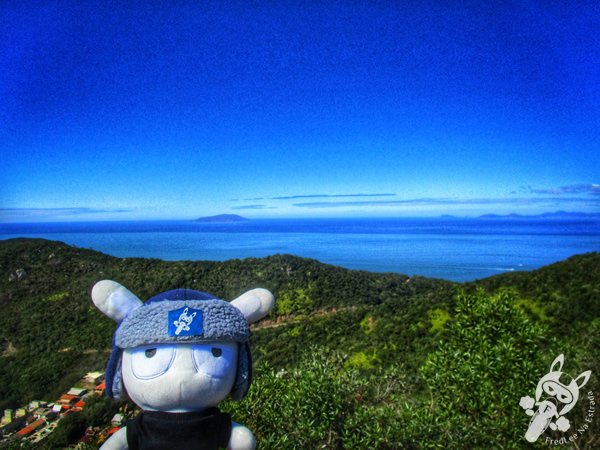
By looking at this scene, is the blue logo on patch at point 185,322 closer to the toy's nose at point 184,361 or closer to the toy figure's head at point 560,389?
the toy's nose at point 184,361

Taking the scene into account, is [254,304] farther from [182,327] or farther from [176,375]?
[176,375]

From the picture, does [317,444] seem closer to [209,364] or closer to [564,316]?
Answer: [209,364]

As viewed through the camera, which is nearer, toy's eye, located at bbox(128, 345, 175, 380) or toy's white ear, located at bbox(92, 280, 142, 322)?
toy's eye, located at bbox(128, 345, 175, 380)

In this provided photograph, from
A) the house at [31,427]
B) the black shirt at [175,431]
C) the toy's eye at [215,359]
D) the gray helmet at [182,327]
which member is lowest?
the house at [31,427]

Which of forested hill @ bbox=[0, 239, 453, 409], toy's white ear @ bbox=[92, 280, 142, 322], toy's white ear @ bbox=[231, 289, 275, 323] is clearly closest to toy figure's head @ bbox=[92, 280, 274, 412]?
toy's white ear @ bbox=[92, 280, 142, 322]

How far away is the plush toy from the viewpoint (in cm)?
279

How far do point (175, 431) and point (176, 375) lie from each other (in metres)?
0.46

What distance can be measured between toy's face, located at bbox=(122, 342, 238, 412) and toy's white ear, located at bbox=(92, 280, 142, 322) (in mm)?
377

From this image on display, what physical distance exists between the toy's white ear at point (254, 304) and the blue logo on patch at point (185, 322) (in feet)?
1.48

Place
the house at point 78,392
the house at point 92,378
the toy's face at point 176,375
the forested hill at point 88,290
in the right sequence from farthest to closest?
1. the forested hill at point 88,290
2. the house at point 92,378
3. the house at point 78,392
4. the toy's face at point 176,375

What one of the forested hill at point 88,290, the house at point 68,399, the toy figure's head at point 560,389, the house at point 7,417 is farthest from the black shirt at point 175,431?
the house at point 7,417

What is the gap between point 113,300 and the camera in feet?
10.3

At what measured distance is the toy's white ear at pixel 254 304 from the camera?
10.7 feet

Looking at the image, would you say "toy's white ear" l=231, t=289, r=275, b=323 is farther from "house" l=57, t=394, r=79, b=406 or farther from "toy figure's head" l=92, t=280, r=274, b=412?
"house" l=57, t=394, r=79, b=406
